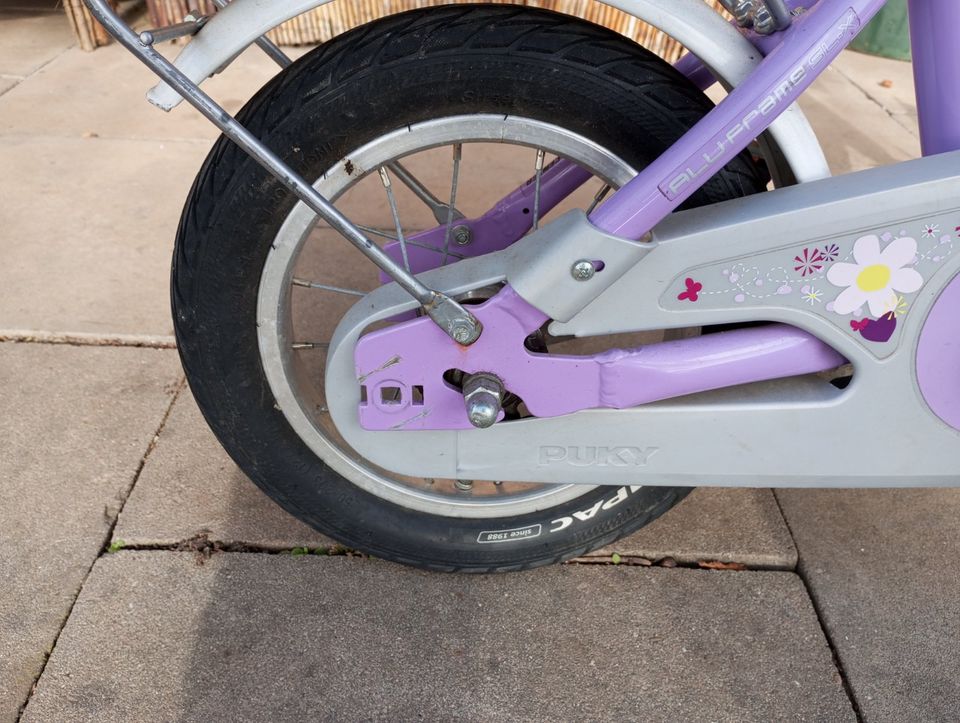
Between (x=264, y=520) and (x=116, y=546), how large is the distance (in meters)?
0.29

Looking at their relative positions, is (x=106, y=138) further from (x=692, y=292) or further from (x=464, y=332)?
(x=692, y=292)

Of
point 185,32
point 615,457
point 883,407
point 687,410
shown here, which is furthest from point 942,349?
point 185,32

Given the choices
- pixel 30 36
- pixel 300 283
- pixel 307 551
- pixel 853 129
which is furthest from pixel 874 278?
pixel 30 36

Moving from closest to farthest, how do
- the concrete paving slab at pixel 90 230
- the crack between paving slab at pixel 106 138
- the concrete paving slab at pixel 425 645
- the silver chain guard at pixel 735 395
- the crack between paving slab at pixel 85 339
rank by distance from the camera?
1. the silver chain guard at pixel 735 395
2. the concrete paving slab at pixel 425 645
3. the crack between paving slab at pixel 85 339
4. the concrete paving slab at pixel 90 230
5. the crack between paving slab at pixel 106 138

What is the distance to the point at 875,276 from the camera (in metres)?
1.15

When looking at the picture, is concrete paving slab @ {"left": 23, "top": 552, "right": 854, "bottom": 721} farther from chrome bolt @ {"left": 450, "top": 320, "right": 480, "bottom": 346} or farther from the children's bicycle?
chrome bolt @ {"left": 450, "top": 320, "right": 480, "bottom": 346}

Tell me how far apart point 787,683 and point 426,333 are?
90 centimetres

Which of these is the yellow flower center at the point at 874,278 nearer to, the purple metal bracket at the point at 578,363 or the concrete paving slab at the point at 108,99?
the purple metal bracket at the point at 578,363

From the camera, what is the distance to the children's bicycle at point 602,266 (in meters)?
1.11

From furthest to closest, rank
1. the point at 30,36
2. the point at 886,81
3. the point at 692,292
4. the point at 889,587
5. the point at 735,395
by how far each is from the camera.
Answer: the point at 30,36 < the point at 886,81 < the point at 889,587 < the point at 735,395 < the point at 692,292

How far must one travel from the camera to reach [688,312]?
3.94 feet

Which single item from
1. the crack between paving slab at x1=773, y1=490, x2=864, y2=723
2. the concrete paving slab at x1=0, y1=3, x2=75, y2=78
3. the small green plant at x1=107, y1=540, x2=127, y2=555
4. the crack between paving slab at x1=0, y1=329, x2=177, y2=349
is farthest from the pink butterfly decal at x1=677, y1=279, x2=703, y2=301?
the concrete paving slab at x1=0, y1=3, x2=75, y2=78

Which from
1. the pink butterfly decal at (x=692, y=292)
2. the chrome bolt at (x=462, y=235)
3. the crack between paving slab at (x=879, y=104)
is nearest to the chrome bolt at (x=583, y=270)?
the pink butterfly decal at (x=692, y=292)

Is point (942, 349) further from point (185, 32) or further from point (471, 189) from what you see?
point (471, 189)
